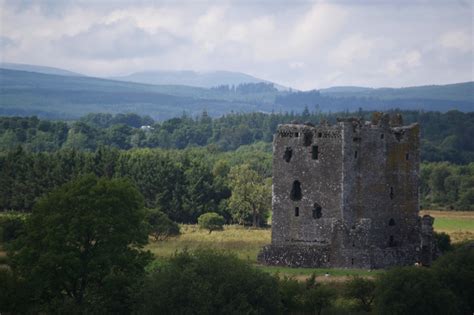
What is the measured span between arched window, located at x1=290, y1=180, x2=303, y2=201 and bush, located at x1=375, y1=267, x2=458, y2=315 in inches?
504

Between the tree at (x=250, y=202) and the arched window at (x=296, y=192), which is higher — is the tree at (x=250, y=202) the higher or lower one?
the lower one

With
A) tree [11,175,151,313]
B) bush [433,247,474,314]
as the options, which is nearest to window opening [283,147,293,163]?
bush [433,247,474,314]

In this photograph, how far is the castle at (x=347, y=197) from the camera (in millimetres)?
59562

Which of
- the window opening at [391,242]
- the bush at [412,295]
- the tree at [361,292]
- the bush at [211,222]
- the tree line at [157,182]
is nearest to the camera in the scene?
the bush at [412,295]

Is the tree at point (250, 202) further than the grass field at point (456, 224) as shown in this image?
Yes

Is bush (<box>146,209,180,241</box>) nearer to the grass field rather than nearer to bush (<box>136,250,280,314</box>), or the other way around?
the grass field

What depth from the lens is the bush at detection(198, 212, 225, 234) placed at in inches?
3270

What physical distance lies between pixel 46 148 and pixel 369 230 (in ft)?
351

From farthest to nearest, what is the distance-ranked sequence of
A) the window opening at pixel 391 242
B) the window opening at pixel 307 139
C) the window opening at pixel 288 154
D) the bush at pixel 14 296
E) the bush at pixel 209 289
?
the window opening at pixel 391 242, the window opening at pixel 288 154, the window opening at pixel 307 139, the bush at pixel 14 296, the bush at pixel 209 289

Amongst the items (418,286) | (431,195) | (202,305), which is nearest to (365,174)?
(418,286)

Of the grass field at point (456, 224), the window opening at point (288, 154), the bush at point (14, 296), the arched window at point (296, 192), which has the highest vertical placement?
the window opening at point (288, 154)

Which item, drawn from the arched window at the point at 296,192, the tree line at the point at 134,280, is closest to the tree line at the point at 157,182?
the arched window at the point at 296,192

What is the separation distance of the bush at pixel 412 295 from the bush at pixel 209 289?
15.0 ft

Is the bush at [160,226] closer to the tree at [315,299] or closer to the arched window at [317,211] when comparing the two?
the arched window at [317,211]
